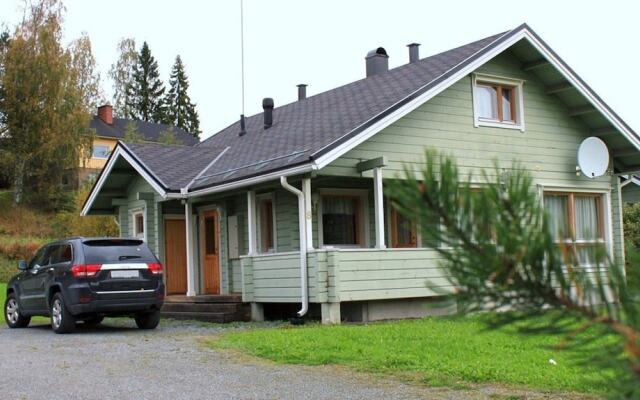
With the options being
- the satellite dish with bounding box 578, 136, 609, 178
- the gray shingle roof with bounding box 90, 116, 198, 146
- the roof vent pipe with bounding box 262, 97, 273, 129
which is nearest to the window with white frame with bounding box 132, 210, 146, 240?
the roof vent pipe with bounding box 262, 97, 273, 129

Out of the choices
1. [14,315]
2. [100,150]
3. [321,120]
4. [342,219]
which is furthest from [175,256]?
[100,150]

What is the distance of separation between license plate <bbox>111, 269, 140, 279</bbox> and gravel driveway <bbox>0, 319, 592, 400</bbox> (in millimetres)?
1538

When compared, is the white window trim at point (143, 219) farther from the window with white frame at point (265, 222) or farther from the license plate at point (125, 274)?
the license plate at point (125, 274)

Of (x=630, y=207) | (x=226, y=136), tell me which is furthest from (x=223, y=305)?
(x=630, y=207)

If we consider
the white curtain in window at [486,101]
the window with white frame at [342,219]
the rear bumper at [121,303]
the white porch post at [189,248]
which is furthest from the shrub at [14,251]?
the white curtain in window at [486,101]

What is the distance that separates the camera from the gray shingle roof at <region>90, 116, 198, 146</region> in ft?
182

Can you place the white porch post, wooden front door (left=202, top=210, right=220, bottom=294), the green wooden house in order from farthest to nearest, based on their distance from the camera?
wooden front door (left=202, top=210, right=220, bottom=294) < the white porch post < the green wooden house

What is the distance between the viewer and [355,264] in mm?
13406

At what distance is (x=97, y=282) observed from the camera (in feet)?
41.8

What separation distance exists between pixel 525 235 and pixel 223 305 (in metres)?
14.5

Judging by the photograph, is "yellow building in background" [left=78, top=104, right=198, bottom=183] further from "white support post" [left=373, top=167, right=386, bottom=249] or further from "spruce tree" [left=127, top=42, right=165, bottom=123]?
"white support post" [left=373, top=167, right=386, bottom=249]

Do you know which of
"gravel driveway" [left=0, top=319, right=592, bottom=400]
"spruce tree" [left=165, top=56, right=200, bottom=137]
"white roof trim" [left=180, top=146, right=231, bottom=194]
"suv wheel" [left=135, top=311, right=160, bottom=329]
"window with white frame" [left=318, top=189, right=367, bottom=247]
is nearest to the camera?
"gravel driveway" [left=0, top=319, right=592, bottom=400]

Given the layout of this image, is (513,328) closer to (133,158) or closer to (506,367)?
(506,367)

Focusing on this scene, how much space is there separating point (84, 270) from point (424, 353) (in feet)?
21.5
